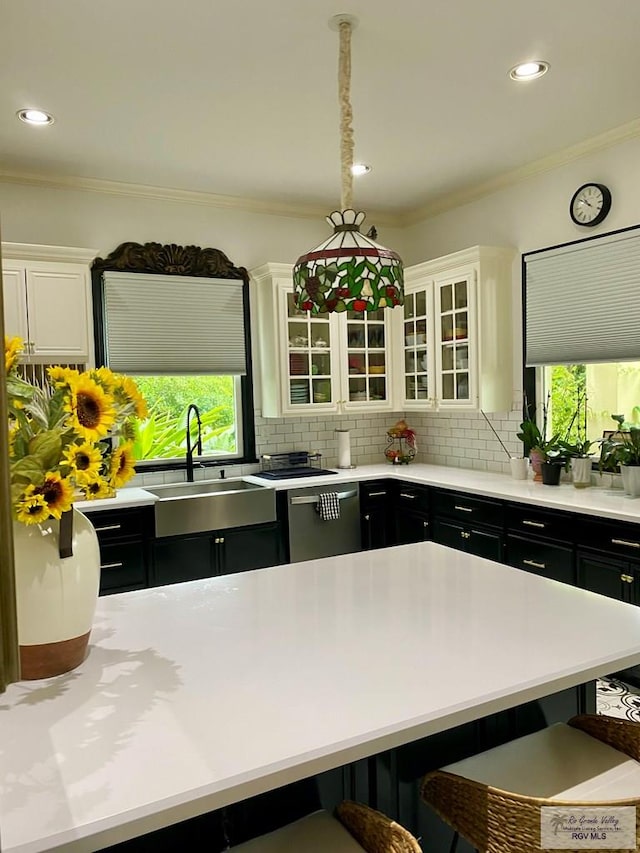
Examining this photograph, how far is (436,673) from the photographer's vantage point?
155cm

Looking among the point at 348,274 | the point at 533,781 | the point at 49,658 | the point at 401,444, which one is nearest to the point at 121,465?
the point at 49,658

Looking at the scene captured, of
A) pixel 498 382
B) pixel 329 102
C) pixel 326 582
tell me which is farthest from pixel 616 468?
pixel 329 102

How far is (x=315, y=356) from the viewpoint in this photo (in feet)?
16.2

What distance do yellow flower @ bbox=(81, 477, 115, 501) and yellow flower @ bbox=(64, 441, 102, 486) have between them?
2cm

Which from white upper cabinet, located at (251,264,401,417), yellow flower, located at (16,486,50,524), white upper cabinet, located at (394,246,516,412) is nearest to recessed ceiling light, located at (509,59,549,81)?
white upper cabinet, located at (394,246,516,412)

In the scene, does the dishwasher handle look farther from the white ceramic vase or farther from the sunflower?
the sunflower

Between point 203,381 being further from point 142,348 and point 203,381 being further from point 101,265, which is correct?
point 101,265

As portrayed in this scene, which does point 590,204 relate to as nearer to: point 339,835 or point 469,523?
point 469,523

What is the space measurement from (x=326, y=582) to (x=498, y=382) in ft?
8.60

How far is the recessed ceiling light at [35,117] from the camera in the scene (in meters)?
3.26

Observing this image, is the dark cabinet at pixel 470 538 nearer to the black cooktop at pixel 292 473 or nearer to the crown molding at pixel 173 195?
the black cooktop at pixel 292 473

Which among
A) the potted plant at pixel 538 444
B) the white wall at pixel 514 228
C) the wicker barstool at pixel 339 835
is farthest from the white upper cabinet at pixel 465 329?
the wicker barstool at pixel 339 835

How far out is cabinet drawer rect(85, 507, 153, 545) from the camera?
3.81 m

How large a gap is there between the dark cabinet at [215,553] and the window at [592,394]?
6.52 ft
